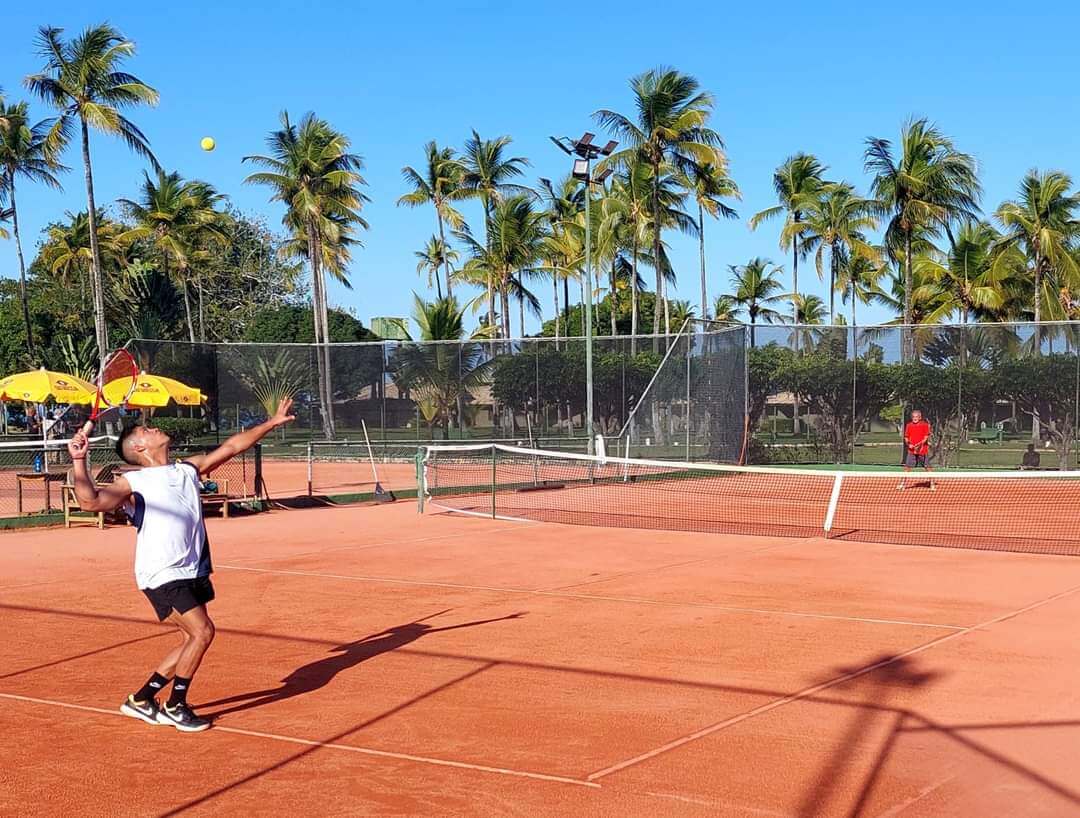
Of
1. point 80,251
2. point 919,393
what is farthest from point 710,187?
point 80,251

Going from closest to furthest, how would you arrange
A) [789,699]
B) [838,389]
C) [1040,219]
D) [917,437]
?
[789,699]
[917,437]
[838,389]
[1040,219]

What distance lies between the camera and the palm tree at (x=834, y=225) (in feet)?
158

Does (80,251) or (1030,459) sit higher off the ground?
(80,251)

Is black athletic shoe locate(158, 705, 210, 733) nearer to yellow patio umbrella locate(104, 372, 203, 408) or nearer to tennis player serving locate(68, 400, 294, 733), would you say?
tennis player serving locate(68, 400, 294, 733)

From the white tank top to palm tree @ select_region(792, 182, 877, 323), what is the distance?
4282 cm

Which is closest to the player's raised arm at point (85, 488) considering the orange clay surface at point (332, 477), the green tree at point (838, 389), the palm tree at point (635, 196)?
the orange clay surface at point (332, 477)

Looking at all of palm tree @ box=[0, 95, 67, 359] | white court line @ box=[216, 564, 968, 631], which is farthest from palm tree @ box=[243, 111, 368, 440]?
white court line @ box=[216, 564, 968, 631]

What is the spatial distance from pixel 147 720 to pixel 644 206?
37341 millimetres

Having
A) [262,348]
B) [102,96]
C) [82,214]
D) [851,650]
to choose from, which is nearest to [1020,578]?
[851,650]

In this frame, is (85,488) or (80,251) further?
(80,251)

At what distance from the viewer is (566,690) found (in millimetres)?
7184

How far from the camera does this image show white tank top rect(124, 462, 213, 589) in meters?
6.28

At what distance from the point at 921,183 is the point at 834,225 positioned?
1157 cm

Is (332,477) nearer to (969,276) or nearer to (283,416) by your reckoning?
(283,416)
